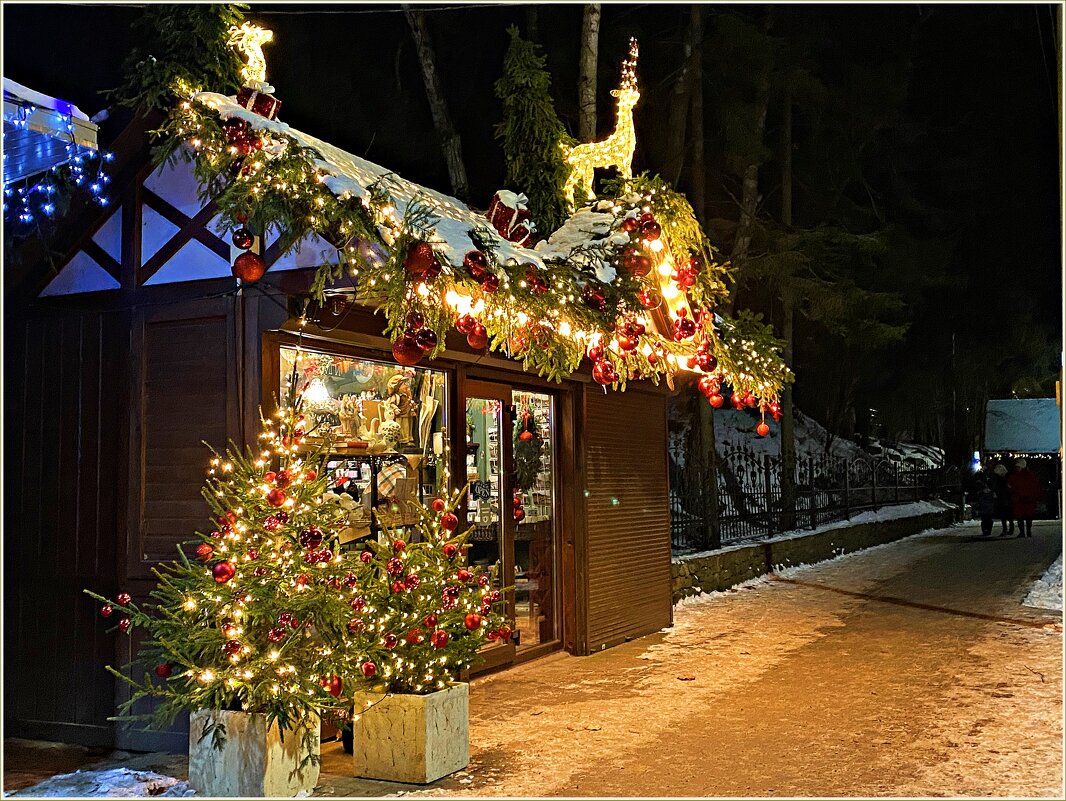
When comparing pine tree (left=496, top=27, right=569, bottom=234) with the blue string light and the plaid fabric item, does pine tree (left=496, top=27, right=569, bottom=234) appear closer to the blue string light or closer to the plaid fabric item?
the plaid fabric item

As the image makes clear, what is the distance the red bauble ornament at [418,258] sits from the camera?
5820mm

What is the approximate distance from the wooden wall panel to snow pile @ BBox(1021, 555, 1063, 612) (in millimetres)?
10778

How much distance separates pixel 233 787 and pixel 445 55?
45.3ft

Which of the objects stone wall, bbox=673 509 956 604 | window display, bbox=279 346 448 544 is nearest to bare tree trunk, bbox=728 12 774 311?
stone wall, bbox=673 509 956 604

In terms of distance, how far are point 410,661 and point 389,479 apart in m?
2.34

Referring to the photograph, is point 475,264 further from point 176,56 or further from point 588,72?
point 588,72

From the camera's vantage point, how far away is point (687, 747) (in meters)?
6.75

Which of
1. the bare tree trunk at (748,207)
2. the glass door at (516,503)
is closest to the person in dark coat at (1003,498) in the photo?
the bare tree trunk at (748,207)

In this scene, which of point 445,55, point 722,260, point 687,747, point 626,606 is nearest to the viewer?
point 687,747

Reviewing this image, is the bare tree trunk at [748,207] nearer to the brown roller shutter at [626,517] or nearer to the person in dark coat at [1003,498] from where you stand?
the brown roller shutter at [626,517]

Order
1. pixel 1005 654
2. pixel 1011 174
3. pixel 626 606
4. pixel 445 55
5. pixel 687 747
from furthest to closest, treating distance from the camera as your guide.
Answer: pixel 1011 174 < pixel 445 55 < pixel 626 606 < pixel 1005 654 < pixel 687 747

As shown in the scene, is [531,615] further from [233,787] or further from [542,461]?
[233,787]

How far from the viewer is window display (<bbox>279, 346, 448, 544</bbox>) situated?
24.6 feet

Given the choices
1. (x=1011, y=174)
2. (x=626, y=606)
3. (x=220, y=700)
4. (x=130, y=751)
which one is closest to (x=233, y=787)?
(x=220, y=700)
